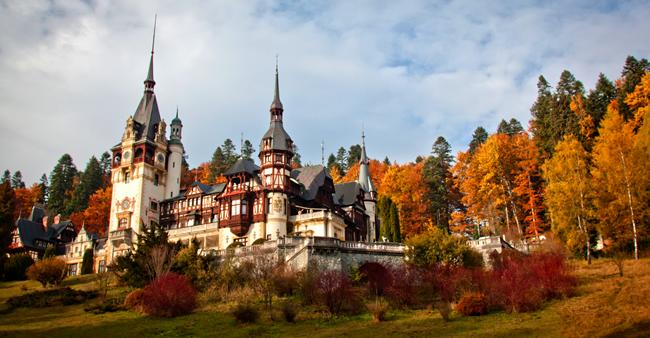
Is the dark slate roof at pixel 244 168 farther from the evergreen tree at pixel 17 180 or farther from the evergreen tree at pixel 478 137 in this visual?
the evergreen tree at pixel 17 180

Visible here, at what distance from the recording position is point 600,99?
55812mm

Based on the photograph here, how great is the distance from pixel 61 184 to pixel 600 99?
76.3 m

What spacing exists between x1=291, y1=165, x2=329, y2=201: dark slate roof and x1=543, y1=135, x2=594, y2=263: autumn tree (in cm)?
2155

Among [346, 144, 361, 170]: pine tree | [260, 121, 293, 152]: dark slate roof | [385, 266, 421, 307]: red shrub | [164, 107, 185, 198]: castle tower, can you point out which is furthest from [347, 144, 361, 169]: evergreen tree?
[385, 266, 421, 307]: red shrub

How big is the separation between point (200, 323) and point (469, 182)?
34173 mm

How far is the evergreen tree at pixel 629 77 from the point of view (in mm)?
52388

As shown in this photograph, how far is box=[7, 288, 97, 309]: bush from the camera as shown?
3785cm

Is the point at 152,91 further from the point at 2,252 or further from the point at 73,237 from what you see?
the point at 2,252

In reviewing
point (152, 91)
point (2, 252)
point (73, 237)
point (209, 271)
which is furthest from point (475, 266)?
point (73, 237)

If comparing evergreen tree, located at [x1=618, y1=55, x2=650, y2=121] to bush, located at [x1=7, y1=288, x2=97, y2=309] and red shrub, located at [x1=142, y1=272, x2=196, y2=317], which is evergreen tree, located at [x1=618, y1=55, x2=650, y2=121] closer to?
red shrub, located at [x1=142, y1=272, x2=196, y2=317]

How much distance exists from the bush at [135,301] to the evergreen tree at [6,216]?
22609mm

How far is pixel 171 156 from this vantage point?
67188mm

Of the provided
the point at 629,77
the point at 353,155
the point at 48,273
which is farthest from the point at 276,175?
the point at 353,155

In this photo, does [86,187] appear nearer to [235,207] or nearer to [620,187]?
[235,207]
